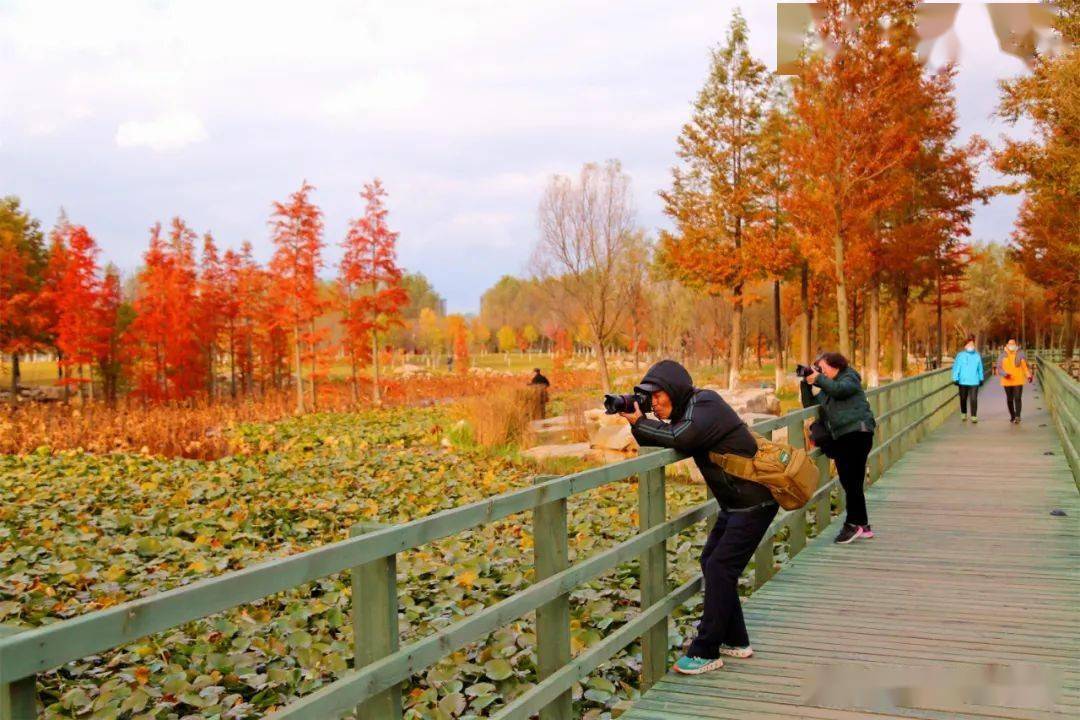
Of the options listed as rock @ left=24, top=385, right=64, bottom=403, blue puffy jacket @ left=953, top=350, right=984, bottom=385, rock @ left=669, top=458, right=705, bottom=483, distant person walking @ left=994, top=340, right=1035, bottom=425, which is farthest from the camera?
rock @ left=24, top=385, right=64, bottom=403

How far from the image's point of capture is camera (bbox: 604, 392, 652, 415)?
4.70 meters

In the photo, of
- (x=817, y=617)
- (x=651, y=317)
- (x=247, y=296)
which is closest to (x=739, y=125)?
(x=651, y=317)

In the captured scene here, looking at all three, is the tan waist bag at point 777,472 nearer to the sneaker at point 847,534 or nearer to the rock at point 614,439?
the sneaker at point 847,534

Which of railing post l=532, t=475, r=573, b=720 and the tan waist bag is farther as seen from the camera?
the tan waist bag

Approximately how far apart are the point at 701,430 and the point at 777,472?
464mm

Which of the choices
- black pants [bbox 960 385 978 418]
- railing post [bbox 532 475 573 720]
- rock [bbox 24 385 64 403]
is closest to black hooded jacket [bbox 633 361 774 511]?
railing post [bbox 532 475 573 720]

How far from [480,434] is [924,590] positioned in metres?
12.9

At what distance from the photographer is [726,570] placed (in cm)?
485

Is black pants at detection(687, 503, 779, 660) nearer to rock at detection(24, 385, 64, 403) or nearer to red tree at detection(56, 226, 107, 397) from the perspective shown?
red tree at detection(56, 226, 107, 397)

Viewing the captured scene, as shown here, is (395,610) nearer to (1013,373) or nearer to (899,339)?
(1013,373)

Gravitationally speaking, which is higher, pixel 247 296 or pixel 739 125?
pixel 739 125

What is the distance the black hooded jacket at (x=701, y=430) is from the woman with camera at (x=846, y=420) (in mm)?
3093

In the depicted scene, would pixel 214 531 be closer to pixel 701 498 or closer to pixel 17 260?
pixel 701 498

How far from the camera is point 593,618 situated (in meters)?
6.92
